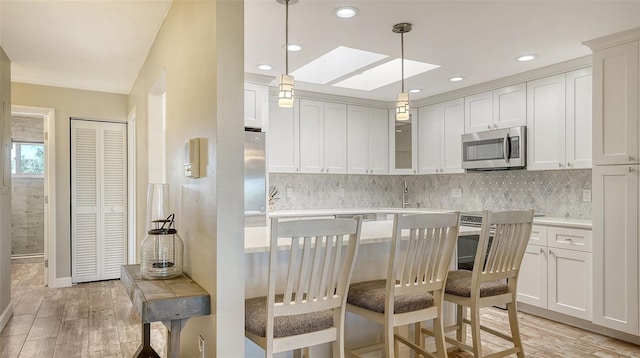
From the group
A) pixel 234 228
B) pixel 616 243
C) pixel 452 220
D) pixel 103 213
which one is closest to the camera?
pixel 234 228

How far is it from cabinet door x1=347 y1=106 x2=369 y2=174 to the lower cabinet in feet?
7.77

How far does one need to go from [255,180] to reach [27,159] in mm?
5191

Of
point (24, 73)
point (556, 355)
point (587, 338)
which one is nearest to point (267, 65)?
point (24, 73)

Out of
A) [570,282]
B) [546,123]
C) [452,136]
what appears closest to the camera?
[570,282]

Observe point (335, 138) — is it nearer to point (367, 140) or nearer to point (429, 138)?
point (367, 140)

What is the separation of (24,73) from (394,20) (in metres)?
4.03

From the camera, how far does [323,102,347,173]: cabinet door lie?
5311mm

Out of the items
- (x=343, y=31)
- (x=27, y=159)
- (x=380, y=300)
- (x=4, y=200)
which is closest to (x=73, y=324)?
(x=4, y=200)

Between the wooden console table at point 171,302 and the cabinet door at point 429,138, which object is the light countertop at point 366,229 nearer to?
the wooden console table at point 171,302

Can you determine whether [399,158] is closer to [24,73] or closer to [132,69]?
[132,69]

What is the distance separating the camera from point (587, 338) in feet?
11.0

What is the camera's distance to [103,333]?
3.43 metres

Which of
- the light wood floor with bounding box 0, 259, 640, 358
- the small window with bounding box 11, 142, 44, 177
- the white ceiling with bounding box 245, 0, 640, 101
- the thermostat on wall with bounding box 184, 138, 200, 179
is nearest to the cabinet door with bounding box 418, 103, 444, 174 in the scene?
the white ceiling with bounding box 245, 0, 640, 101

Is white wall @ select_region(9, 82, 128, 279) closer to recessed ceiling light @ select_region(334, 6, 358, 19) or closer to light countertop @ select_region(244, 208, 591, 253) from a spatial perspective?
light countertop @ select_region(244, 208, 591, 253)
